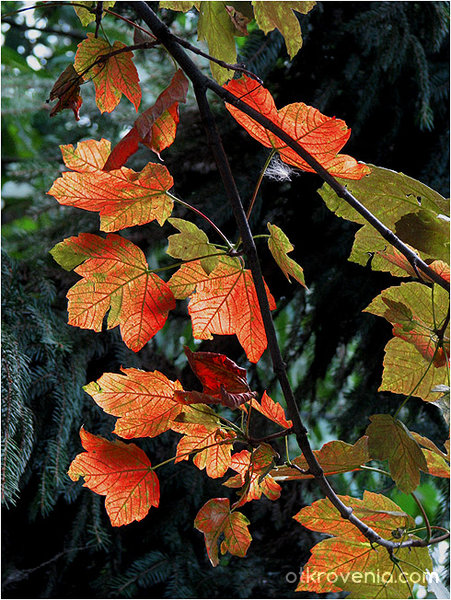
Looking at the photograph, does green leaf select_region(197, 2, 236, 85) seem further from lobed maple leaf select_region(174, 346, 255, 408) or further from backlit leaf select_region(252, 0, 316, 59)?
lobed maple leaf select_region(174, 346, 255, 408)

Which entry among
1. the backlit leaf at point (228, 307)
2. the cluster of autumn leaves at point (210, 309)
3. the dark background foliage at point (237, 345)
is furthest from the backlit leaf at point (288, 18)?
the dark background foliage at point (237, 345)

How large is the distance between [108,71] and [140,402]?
21cm

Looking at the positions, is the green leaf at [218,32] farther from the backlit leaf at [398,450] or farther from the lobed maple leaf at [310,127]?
the backlit leaf at [398,450]

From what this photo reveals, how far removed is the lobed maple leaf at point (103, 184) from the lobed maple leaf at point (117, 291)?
0.05 feet

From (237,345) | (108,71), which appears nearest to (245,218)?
(108,71)

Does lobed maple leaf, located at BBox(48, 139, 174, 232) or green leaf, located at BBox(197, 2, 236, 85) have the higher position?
green leaf, located at BBox(197, 2, 236, 85)

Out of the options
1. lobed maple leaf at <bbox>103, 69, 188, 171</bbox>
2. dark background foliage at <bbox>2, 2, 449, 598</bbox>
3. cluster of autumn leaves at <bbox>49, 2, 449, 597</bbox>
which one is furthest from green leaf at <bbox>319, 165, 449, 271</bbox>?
dark background foliage at <bbox>2, 2, 449, 598</bbox>

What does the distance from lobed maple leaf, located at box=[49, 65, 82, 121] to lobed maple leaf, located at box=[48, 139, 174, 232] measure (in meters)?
0.02

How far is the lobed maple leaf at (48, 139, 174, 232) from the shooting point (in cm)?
32

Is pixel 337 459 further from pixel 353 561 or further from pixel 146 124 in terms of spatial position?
pixel 146 124

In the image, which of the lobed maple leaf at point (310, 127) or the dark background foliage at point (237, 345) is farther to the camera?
the dark background foliage at point (237, 345)

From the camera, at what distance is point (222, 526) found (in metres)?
0.35

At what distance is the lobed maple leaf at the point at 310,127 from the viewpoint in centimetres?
29

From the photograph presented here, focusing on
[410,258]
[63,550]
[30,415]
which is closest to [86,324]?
[410,258]
